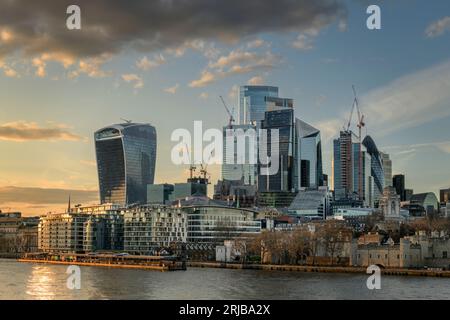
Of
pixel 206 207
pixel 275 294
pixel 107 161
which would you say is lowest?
pixel 275 294

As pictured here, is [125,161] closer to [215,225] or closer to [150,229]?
[150,229]

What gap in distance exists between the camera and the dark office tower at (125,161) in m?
185

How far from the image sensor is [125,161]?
187 m

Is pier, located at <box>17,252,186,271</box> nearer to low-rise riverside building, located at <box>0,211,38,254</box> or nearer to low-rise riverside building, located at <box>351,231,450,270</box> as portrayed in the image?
low-rise riverside building, located at <box>351,231,450,270</box>

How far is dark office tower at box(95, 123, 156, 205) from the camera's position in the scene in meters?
185

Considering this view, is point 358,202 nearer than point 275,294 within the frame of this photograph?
No

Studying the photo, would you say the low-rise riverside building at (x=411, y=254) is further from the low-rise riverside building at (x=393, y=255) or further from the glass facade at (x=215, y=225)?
the glass facade at (x=215, y=225)

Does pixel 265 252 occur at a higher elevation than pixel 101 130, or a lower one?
lower

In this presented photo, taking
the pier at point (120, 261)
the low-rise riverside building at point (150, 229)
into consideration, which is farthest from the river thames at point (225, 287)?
the low-rise riverside building at point (150, 229)

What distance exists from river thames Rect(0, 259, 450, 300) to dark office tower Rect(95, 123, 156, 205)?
12466 centimetres

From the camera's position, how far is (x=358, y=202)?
198625 millimetres

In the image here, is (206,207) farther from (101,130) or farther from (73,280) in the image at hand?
(101,130)
